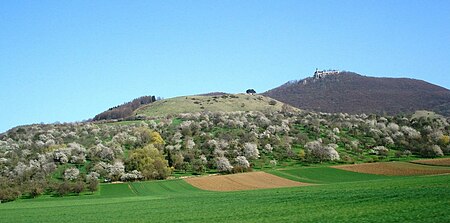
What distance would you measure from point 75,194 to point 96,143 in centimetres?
4480

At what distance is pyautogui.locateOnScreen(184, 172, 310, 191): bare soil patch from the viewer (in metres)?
69.3

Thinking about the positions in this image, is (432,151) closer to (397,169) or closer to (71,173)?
(397,169)

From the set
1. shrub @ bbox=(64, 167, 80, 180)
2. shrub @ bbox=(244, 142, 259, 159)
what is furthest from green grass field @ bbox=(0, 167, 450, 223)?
shrub @ bbox=(244, 142, 259, 159)

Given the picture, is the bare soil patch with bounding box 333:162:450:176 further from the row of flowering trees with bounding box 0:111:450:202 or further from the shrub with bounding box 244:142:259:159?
the shrub with bounding box 244:142:259:159

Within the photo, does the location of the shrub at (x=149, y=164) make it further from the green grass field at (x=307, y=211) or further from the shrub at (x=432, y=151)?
the shrub at (x=432, y=151)

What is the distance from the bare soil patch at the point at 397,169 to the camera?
228 ft

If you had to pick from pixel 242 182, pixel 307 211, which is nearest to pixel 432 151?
pixel 242 182

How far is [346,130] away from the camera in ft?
427

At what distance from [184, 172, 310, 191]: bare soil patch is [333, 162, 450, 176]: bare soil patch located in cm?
1404

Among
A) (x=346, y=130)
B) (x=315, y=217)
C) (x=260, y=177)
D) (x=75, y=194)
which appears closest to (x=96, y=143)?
(x=75, y=194)

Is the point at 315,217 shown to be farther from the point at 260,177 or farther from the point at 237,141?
the point at 237,141

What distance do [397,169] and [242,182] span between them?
24.9m

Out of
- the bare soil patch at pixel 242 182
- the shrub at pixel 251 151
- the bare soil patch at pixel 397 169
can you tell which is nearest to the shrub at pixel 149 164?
the bare soil patch at pixel 242 182

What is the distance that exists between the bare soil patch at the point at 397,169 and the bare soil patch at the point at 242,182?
1404 cm
